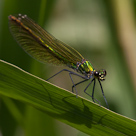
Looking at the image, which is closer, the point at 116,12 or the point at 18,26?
the point at 18,26

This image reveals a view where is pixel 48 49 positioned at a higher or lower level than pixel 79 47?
higher

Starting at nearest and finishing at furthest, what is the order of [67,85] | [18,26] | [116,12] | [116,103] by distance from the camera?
1. [18,26]
2. [116,12]
3. [116,103]
4. [67,85]

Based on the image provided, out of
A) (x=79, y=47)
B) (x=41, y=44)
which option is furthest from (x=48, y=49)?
(x=79, y=47)

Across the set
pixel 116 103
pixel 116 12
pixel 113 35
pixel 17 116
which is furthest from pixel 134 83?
pixel 17 116

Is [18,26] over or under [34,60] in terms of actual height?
over

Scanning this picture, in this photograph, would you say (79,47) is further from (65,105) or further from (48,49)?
(65,105)

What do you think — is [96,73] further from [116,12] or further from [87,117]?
[87,117]

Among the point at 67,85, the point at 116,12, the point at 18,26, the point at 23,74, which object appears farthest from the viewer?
the point at 67,85
